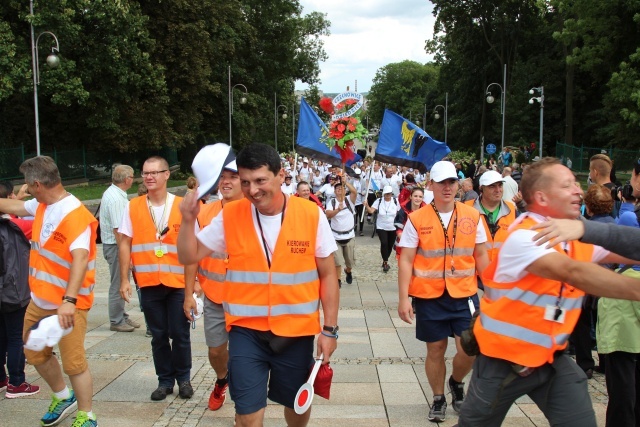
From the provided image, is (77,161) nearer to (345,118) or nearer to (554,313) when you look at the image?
(345,118)

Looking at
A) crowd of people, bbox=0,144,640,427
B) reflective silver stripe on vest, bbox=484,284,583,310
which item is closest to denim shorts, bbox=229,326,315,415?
crowd of people, bbox=0,144,640,427

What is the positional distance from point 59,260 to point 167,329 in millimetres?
1242

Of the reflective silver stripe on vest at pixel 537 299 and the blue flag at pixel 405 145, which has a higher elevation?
the blue flag at pixel 405 145

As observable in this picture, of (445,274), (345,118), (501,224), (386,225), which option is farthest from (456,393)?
(386,225)

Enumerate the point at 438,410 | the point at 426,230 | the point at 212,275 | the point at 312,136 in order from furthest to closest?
the point at 312,136 → the point at 212,275 → the point at 426,230 → the point at 438,410

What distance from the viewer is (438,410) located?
17.3 feet

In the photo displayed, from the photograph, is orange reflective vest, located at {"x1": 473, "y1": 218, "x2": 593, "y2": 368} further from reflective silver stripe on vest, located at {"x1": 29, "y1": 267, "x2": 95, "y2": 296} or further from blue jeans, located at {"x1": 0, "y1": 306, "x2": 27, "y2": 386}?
blue jeans, located at {"x1": 0, "y1": 306, "x2": 27, "y2": 386}

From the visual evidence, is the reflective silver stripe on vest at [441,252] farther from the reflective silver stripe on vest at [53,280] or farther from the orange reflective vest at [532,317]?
the reflective silver stripe on vest at [53,280]

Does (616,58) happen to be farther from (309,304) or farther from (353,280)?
(309,304)

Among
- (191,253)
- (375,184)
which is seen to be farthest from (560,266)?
(375,184)

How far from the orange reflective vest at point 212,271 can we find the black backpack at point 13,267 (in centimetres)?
153

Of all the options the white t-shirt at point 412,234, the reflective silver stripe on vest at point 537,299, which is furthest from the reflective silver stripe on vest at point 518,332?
the white t-shirt at point 412,234

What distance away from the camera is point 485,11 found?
52.1m

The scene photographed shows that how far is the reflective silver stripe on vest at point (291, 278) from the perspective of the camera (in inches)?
150
